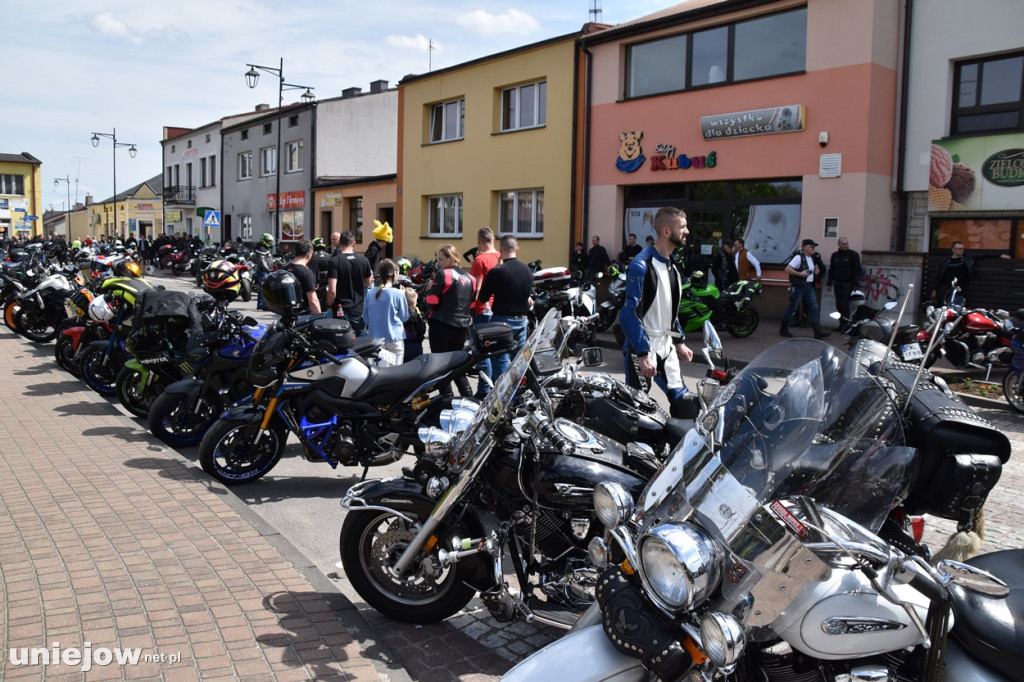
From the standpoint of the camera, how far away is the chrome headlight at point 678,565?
204 cm

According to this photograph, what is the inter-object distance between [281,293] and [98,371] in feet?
12.0

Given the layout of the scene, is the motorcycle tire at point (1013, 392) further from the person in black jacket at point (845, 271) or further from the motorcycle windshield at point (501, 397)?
the motorcycle windshield at point (501, 397)

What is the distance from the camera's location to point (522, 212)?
2289 centimetres

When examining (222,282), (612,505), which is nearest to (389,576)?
(612,505)

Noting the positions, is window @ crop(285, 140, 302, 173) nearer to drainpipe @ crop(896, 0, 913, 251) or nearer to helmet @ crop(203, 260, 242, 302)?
drainpipe @ crop(896, 0, 913, 251)

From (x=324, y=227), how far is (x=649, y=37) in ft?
61.6

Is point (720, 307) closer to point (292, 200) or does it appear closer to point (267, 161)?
point (292, 200)

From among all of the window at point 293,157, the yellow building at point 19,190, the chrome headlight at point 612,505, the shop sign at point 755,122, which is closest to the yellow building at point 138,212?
the yellow building at point 19,190

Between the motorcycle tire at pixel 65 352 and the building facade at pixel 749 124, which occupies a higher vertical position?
the building facade at pixel 749 124

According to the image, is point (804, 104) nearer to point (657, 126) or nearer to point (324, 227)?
point (657, 126)

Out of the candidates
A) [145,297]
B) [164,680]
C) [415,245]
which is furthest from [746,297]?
[415,245]

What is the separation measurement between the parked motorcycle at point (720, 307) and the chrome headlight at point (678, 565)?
12031 mm

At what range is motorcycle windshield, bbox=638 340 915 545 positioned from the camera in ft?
7.61

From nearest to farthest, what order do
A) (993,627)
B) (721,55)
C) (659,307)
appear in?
(993,627), (659,307), (721,55)
